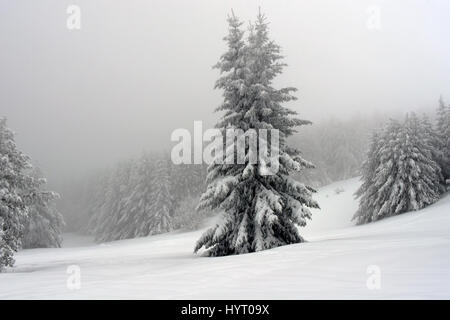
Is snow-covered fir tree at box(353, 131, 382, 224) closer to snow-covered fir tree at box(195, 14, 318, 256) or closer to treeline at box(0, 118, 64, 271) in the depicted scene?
snow-covered fir tree at box(195, 14, 318, 256)

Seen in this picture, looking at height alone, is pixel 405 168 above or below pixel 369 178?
above

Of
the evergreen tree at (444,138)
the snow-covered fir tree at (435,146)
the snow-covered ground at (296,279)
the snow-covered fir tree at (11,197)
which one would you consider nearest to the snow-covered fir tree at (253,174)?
the snow-covered ground at (296,279)

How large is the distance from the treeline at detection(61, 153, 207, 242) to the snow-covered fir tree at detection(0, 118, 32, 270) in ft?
115

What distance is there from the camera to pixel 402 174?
106ft

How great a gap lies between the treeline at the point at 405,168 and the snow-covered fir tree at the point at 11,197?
27719 mm

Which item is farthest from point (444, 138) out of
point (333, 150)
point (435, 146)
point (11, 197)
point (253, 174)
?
point (333, 150)

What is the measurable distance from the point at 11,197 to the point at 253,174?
1060 centimetres

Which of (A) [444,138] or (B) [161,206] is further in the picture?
(B) [161,206]

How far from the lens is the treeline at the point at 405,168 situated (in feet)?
105

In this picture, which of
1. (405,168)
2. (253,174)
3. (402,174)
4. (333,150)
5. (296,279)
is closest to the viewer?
(296,279)

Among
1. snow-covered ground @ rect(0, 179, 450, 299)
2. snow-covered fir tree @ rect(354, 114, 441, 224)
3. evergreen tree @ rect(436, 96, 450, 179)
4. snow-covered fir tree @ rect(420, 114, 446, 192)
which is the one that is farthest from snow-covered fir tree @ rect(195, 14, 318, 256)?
evergreen tree @ rect(436, 96, 450, 179)

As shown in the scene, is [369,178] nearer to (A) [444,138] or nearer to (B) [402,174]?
(B) [402,174]

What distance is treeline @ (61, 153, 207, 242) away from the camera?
5812cm

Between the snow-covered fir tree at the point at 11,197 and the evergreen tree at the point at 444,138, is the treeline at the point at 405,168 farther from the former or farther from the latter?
the snow-covered fir tree at the point at 11,197
